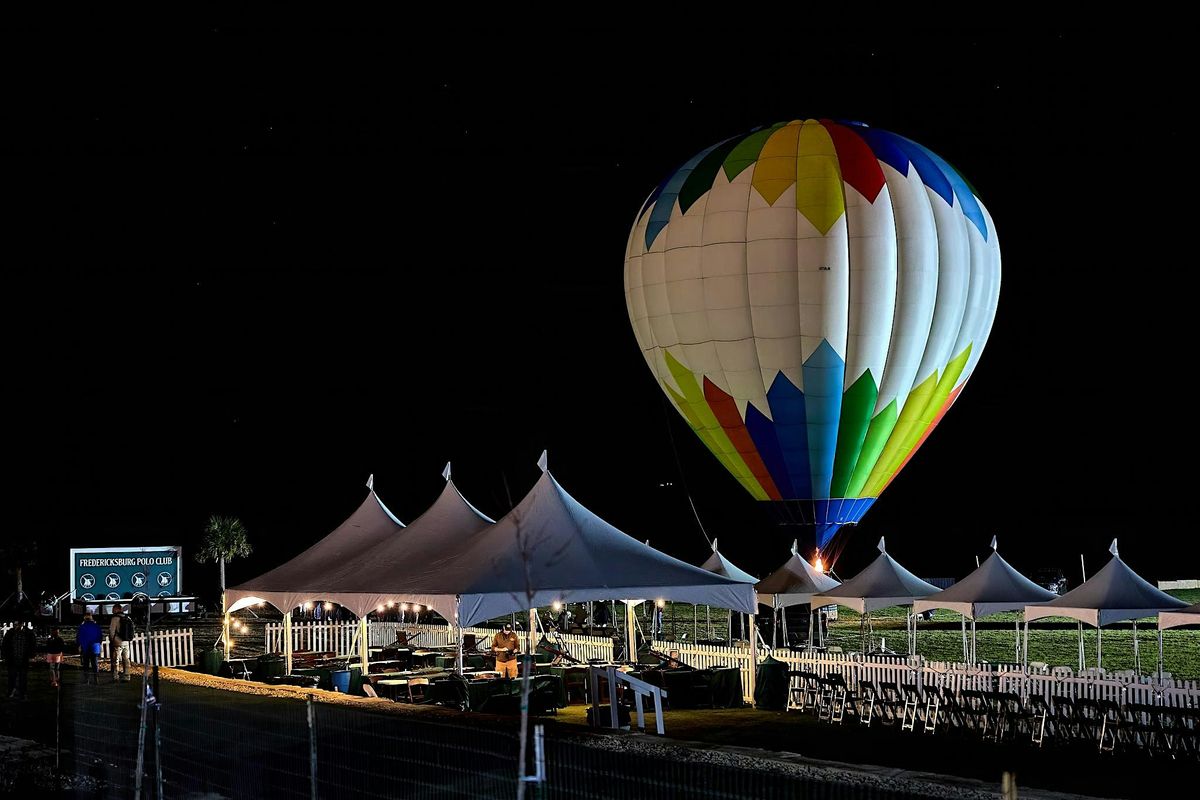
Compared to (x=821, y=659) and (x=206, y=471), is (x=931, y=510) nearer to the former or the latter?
(x=206, y=471)

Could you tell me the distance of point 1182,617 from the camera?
1938 cm

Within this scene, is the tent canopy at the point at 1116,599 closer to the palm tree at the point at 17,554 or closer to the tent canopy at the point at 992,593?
the tent canopy at the point at 992,593

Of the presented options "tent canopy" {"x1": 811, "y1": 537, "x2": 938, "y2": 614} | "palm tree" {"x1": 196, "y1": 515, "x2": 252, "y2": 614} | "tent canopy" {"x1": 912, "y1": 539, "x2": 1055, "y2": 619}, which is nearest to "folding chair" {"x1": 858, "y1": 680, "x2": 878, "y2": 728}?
"tent canopy" {"x1": 912, "y1": 539, "x2": 1055, "y2": 619}

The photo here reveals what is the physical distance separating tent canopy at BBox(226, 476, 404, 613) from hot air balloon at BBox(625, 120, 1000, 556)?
1134 cm

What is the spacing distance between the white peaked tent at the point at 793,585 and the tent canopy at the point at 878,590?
793 mm

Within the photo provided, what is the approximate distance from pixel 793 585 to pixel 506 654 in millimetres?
7718

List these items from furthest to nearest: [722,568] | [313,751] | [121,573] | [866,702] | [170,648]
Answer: [121,573] → [170,648] → [722,568] → [866,702] → [313,751]

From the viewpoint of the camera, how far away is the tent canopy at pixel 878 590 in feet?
88.8

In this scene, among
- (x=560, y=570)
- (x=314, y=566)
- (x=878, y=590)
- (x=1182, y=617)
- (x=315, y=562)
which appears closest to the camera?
(x=560, y=570)

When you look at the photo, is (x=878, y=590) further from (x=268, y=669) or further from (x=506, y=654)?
(x=268, y=669)

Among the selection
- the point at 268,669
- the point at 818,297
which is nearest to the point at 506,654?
the point at 268,669

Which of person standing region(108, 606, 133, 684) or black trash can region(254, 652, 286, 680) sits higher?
person standing region(108, 606, 133, 684)

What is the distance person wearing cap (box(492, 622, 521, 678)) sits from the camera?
23.3m

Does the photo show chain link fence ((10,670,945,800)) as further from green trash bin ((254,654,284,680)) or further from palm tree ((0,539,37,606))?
palm tree ((0,539,37,606))
